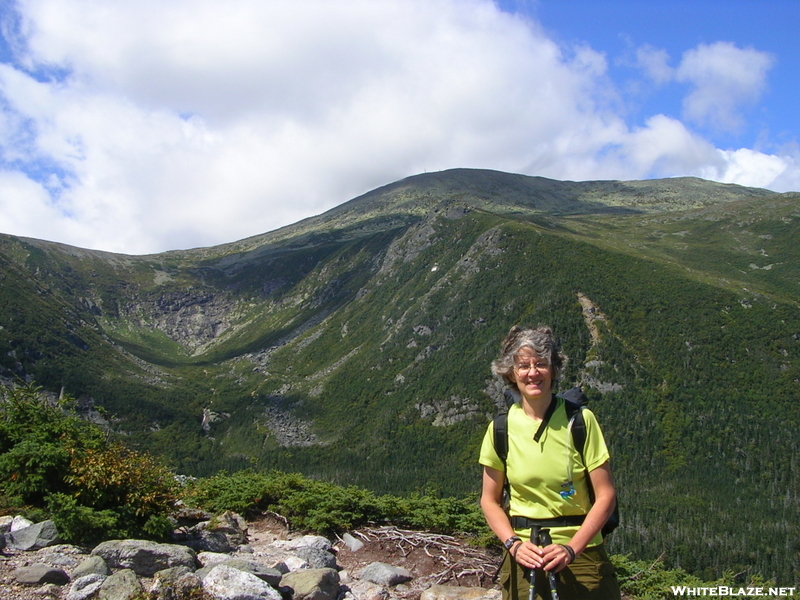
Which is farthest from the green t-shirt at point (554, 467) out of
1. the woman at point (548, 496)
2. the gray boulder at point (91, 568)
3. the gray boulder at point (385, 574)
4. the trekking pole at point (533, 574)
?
the gray boulder at point (91, 568)

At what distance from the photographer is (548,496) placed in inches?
254

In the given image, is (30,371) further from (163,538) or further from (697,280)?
(697,280)

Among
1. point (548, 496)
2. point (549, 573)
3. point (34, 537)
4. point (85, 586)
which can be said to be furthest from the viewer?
point (34, 537)

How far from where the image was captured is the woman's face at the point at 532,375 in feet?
21.8

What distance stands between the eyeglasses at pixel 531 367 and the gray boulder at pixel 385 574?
24.1 feet

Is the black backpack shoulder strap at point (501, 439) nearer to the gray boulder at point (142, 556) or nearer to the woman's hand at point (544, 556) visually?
the woman's hand at point (544, 556)

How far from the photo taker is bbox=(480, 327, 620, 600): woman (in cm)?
633

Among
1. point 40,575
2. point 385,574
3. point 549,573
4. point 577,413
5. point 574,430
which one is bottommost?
point 385,574

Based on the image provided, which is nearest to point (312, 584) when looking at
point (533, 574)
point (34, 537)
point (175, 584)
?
point (175, 584)

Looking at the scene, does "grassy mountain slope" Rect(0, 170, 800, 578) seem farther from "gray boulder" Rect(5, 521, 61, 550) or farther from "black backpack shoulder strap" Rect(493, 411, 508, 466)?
"black backpack shoulder strap" Rect(493, 411, 508, 466)

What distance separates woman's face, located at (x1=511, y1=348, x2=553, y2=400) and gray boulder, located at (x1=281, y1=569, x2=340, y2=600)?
6320 millimetres

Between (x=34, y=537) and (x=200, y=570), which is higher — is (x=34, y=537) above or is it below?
above

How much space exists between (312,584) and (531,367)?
6.73 m

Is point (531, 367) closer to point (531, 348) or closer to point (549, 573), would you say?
point (531, 348)
